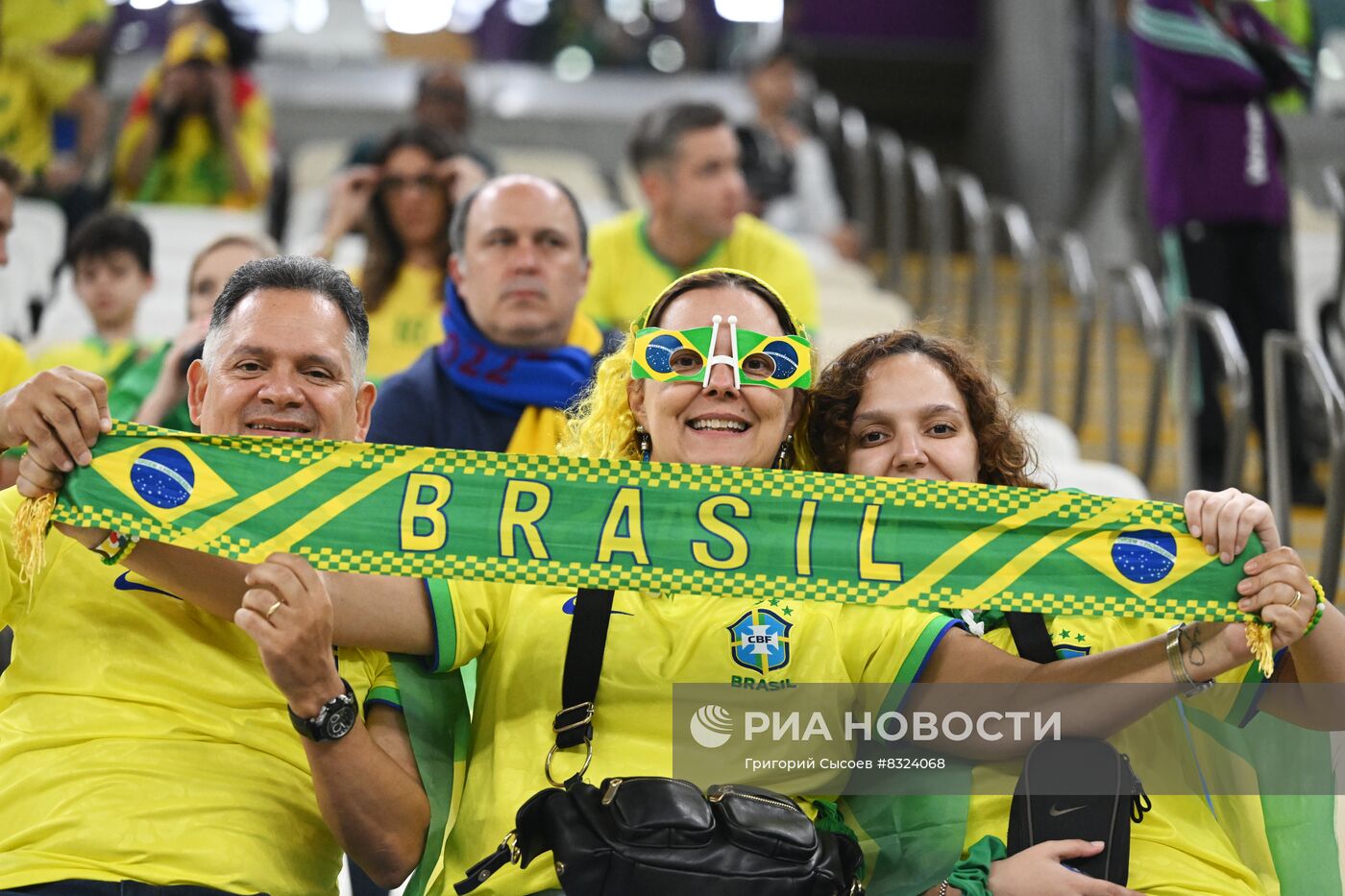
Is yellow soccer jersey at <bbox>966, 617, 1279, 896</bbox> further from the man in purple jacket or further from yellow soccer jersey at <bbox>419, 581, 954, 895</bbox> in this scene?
the man in purple jacket

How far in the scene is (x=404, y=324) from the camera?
556 cm

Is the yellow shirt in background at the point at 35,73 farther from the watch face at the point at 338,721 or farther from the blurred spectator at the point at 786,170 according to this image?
the watch face at the point at 338,721

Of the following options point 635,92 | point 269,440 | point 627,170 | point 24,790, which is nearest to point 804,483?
point 269,440

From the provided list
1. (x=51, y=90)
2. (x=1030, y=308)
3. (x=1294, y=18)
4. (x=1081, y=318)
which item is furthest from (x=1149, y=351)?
(x=51, y=90)

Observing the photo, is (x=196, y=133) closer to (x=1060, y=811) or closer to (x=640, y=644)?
(x=640, y=644)

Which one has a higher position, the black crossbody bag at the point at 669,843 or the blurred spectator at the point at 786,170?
the blurred spectator at the point at 786,170

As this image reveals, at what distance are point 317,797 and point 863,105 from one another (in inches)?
413

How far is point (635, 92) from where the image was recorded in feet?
37.8

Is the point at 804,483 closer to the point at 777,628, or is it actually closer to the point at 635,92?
the point at 777,628

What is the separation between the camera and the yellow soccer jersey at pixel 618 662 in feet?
8.63

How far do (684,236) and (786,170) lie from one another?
3329 millimetres

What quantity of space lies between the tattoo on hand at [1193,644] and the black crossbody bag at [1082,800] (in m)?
0.21

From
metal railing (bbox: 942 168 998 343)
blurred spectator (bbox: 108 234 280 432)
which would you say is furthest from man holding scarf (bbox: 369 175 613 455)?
metal railing (bbox: 942 168 998 343)

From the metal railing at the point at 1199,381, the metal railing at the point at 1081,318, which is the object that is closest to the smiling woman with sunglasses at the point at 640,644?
the metal railing at the point at 1199,381
